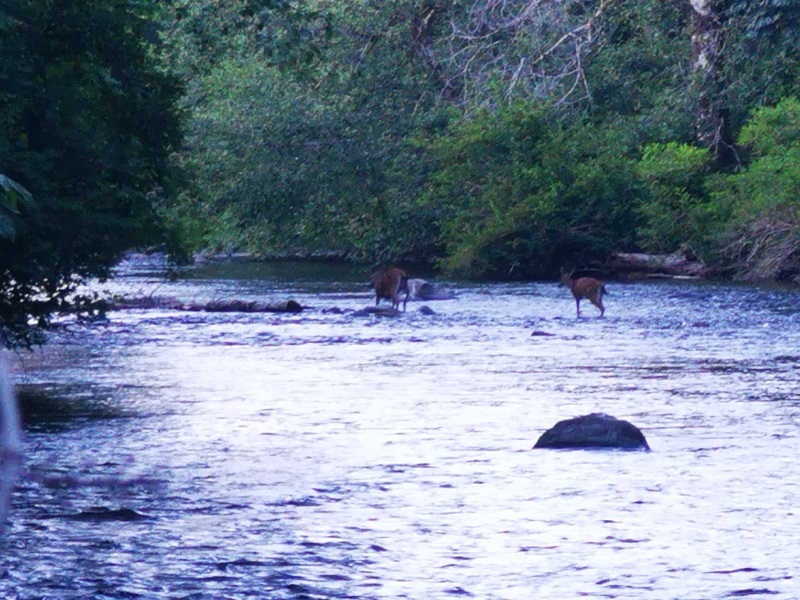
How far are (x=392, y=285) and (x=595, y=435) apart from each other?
17.6m

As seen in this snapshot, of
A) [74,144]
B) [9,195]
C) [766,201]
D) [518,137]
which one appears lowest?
[9,195]

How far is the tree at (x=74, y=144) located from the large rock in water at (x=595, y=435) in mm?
4650

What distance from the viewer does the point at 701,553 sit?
7602 millimetres

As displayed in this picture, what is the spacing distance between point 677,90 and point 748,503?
3362cm

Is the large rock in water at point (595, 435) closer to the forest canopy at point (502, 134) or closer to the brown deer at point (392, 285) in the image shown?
the brown deer at point (392, 285)

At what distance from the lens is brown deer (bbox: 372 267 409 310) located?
28.5 metres

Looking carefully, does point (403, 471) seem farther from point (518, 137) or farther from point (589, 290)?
point (518, 137)

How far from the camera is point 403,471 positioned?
10.3 metres

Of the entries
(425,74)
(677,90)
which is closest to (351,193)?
(425,74)

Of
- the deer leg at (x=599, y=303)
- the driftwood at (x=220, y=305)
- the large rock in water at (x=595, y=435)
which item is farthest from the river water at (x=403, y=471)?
the driftwood at (x=220, y=305)

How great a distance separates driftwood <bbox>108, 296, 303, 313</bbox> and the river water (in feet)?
20.3

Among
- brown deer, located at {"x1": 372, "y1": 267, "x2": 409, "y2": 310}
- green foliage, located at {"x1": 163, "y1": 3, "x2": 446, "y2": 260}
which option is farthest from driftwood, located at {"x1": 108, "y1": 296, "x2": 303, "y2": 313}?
green foliage, located at {"x1": 163, "y1": 3, "x2": 446, "y2": 260}

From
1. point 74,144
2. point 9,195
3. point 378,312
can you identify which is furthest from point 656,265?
point 9,195

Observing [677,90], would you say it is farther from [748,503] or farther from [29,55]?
[748,503]
